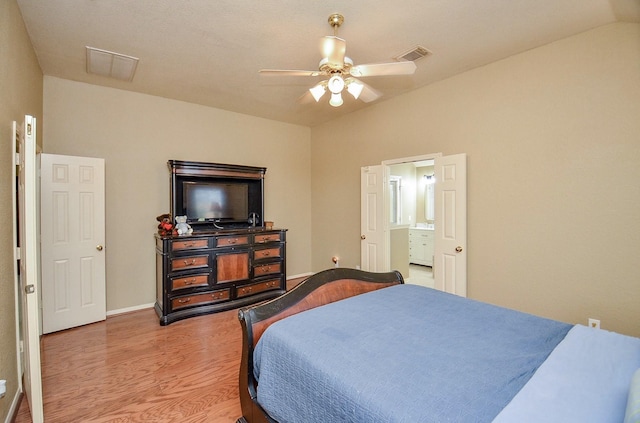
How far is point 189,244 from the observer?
359 cm

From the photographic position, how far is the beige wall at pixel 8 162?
1799 mm

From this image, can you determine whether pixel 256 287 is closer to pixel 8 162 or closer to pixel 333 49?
pixel 8 162

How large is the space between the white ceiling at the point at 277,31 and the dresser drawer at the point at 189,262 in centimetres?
219

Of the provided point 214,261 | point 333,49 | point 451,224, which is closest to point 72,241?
point 214,261

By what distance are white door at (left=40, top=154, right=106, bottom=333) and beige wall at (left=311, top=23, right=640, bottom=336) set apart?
4.15 m

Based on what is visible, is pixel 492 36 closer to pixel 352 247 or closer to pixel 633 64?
pixel 633 64

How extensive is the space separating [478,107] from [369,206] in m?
1.92

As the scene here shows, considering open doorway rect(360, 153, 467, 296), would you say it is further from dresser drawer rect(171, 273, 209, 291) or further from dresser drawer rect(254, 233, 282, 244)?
dresser drawer rect(171, 273, 209, 291)

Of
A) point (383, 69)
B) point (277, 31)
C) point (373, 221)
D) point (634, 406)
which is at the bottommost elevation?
point (634, 406)

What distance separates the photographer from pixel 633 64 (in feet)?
7.64

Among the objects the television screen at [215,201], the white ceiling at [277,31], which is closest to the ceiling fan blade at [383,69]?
the white ceiling at [277,31]

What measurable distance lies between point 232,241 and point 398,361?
3.05 metres

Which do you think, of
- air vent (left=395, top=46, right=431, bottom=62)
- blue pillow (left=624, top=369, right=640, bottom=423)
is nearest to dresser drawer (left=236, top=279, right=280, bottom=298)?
air vent (left=395, top=46, right=431, bottom=62)

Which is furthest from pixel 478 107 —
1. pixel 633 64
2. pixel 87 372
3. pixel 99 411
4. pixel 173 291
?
pixel 87 372
